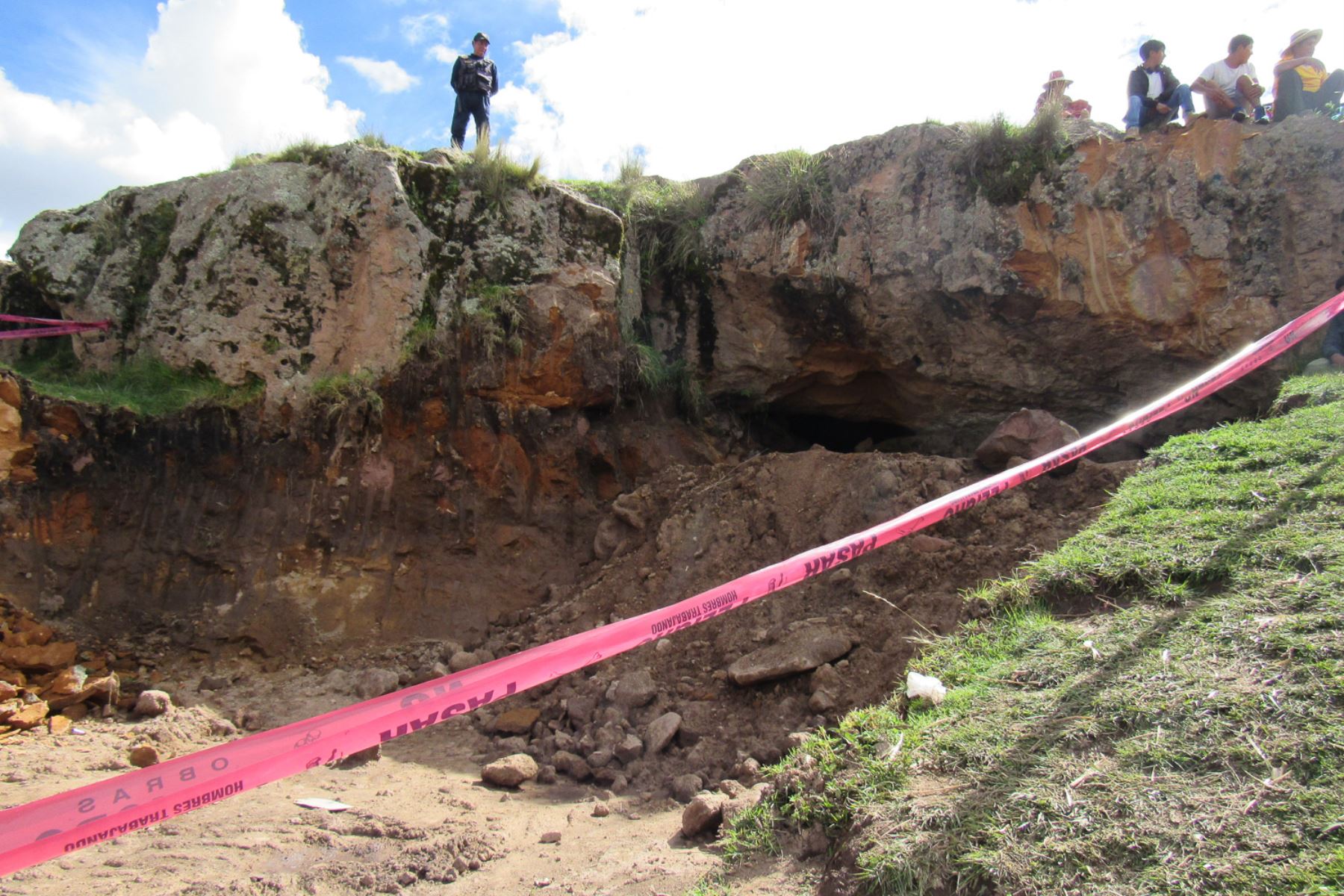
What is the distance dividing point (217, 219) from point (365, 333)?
152cm

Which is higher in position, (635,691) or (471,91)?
(471,91)

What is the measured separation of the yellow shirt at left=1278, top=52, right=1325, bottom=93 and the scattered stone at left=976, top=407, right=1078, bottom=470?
12.4 feet

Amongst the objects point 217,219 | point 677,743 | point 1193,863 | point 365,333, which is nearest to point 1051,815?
point 1193,863

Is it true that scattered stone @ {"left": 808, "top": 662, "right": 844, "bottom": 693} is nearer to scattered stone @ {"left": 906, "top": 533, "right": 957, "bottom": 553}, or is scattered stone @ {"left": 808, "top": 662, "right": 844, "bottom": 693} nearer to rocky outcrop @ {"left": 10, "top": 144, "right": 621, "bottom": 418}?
scattered stone @ {"left": 906, "top": 533, "right": 957, "bottom": 553}

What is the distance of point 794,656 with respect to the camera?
4.38 meters

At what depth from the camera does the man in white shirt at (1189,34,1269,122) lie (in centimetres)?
681

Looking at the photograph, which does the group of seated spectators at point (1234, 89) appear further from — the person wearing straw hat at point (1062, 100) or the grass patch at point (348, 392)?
the grass patch at point (348, 392)

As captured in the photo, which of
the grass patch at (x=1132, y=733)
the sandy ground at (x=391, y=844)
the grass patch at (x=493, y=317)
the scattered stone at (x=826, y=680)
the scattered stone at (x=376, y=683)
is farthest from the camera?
the grass patch at (x=493, y=317)

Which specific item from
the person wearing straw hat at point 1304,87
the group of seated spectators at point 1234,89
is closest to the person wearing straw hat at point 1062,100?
the group of seated spectators at point 1234,89

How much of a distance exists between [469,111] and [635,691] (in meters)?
5.93

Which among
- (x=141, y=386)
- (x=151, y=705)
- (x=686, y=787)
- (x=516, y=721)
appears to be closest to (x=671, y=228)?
(x=141, y=386)

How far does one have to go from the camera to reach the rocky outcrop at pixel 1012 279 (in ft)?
21.5

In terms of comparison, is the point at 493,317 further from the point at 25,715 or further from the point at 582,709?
the point at 25,715

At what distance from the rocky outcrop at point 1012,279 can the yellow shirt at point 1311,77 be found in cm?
34
